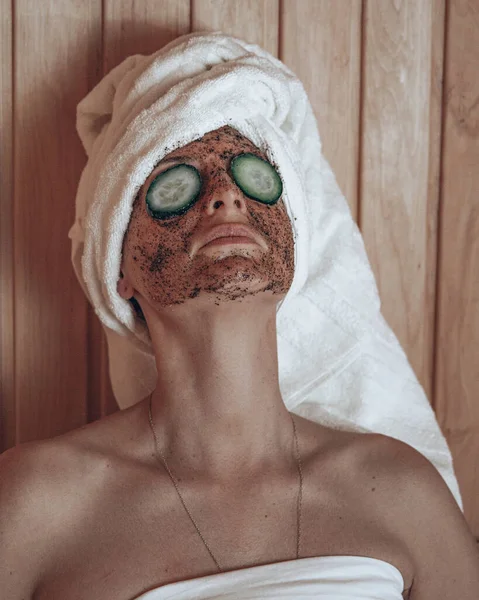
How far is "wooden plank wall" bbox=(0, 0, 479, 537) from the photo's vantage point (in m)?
1.65

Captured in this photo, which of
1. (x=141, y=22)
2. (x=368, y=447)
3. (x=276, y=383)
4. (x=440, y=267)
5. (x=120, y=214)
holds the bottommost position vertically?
(x=368, y=447)

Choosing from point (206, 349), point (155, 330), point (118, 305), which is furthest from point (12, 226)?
point (206, 349)

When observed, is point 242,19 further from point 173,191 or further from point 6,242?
point 6,242

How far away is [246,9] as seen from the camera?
5.51 feet

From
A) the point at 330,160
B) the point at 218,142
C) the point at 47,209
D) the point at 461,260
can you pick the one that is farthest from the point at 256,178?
the point at 461,260

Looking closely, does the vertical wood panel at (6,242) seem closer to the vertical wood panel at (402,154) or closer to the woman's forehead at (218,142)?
the woman's forehead at (218,142)

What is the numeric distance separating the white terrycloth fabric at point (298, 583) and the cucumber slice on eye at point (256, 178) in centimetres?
63

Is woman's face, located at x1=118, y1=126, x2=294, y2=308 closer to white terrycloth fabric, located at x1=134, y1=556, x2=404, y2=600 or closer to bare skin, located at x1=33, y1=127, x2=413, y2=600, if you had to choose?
bare skin, located at x1=33, y1=127, x2=413, y2=600

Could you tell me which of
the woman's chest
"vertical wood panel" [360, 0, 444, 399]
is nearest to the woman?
the woman's chest

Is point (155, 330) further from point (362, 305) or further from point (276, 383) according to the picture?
point (362, 305)

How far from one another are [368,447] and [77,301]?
2.43 ft

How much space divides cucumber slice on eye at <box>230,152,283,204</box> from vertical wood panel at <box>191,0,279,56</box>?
502 mm

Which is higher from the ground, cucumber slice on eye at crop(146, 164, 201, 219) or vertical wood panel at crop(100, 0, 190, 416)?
vertical wood panel at crop(100, 0, 190, 416)

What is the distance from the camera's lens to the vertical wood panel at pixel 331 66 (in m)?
1.70
